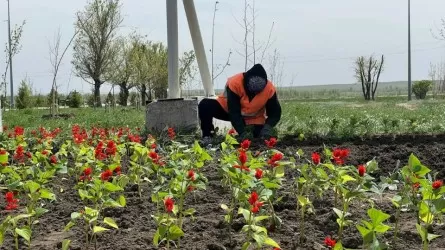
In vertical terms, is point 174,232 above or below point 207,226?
above

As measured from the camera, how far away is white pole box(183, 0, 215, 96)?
11039 millimetres

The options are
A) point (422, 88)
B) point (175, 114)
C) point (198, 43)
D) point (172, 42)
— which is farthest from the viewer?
point (422, 88)

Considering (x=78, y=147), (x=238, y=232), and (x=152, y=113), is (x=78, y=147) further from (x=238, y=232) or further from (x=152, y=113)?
(x=152, y=113)

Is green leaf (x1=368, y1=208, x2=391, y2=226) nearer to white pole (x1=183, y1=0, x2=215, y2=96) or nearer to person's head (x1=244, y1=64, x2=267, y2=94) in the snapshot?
person's head (x1=244, y1=64, x2=267, y2=94)

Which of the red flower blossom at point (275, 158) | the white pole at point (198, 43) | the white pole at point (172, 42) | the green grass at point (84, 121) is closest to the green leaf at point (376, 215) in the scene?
the red flower blossom at point (275, 158)

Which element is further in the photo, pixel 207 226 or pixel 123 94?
pixel 123 94

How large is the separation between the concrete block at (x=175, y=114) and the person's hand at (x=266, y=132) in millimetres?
1757

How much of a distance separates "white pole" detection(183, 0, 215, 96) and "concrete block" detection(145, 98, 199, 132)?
1.89 meters

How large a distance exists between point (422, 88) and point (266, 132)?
119 ft

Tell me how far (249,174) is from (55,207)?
59.0 inches

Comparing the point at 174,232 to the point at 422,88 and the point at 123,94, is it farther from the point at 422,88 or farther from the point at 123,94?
the point at 422,88

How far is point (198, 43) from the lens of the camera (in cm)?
1124

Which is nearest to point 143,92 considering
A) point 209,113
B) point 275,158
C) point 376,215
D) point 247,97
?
point 209,113

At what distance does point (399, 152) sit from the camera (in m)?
6.32
